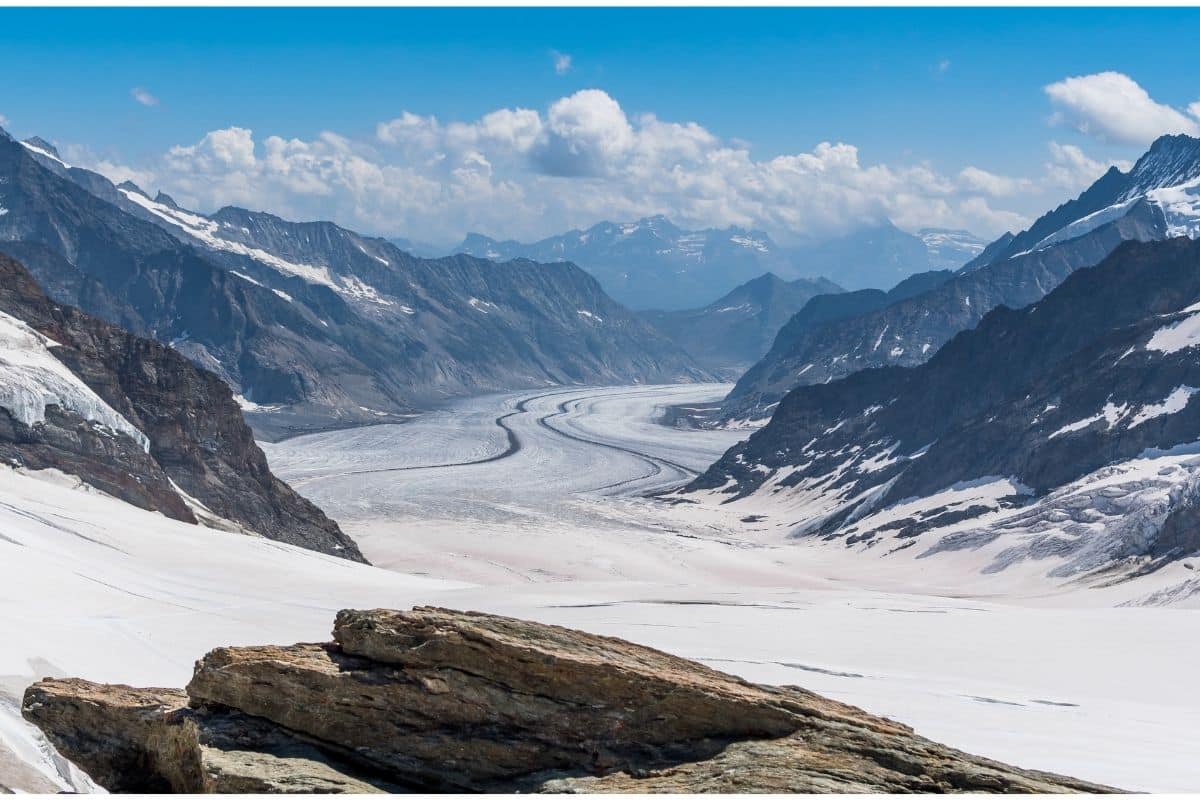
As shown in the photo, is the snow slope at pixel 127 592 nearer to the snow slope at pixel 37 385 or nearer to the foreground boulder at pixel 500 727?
Answer: the foreground boulder at pixel 500 727

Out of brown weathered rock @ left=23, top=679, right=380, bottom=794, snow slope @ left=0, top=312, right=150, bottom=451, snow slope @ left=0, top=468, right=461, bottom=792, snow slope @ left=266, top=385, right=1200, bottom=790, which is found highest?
snow slope @ left=0, top=312, right=150, bottom=451

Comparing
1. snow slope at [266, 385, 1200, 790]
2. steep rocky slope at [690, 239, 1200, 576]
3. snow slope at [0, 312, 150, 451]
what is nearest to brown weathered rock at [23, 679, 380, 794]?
snow slope at [266, 385, 1200, 790]

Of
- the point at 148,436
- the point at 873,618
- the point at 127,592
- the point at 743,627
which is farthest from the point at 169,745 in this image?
the point at 148,436

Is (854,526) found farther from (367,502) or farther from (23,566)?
(23,566)

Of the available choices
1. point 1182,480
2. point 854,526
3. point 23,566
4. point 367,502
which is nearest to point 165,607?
point 23,566

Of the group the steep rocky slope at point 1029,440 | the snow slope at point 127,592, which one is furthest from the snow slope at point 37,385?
the steep rocky slope at point 1029,440

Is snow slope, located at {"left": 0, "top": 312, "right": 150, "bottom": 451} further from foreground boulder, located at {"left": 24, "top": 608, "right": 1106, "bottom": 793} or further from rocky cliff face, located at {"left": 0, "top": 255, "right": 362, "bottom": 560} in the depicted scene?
foreground boulder, located at {"left": 24, "top": 608, "right": 1106, "bottom": 793}
